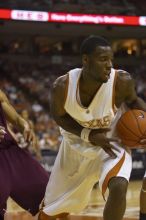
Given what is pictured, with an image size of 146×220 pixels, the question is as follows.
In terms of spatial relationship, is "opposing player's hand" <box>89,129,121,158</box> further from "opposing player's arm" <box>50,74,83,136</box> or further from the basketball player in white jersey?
"opposing player's arm" <box>50,74,83,136</box>

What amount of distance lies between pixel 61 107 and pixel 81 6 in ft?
35.5

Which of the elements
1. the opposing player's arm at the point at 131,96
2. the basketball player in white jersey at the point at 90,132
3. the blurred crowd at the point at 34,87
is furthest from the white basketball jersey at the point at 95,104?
the blurred crowd at the point at 34,87

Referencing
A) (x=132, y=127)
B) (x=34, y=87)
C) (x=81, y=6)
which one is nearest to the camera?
(x=132, y=127)

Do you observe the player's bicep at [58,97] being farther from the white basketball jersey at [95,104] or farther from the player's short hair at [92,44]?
the player's short hair at [92,44]

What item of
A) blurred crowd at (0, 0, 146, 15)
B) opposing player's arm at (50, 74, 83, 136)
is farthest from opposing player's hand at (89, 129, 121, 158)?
blurred crowd at (0, 0, 146, 15)

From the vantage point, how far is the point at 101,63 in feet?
10.3

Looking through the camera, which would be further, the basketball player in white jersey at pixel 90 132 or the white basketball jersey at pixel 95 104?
the white basketball jersey at pixel 95 104

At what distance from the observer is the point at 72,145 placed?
3.59 meters

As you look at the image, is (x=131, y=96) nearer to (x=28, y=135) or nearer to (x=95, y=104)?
(x=95, y=104)

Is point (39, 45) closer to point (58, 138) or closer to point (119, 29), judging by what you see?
point (119, 29)

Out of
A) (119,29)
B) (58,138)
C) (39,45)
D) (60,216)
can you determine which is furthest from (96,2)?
(60,216)

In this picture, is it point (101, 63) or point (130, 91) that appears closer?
point (101, 63)

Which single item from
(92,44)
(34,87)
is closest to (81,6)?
(34,87)

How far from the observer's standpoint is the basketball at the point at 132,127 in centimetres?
330
